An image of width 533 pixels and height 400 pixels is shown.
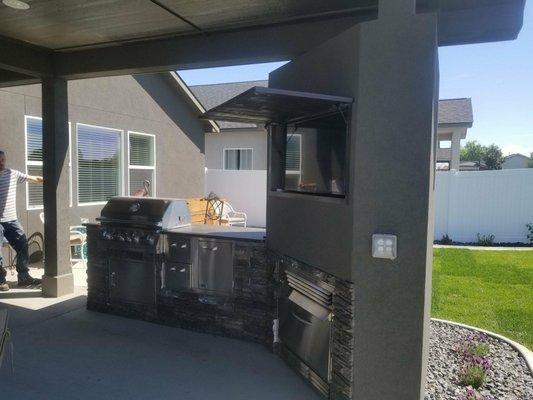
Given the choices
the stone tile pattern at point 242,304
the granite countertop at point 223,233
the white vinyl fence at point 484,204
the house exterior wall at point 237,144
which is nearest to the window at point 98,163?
the granite countertop at point 223,233

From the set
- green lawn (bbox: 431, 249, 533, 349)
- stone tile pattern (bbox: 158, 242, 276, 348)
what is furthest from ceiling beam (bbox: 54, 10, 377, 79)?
green lawn (bbox: 431, 249, 533, 349)

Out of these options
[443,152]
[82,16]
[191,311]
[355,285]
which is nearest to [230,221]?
[191,311]

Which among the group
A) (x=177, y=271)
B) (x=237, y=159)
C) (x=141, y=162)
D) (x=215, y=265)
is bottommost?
(x=177, y=271)

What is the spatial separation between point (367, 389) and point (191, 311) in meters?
2.24

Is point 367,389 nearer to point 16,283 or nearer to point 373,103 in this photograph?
point 373,103

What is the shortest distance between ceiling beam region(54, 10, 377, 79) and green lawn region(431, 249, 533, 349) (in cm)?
336

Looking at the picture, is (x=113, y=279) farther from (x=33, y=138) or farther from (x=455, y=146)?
(x=455, y=146)

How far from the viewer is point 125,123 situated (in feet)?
31.0

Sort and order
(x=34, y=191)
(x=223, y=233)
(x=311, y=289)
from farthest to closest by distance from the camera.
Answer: (x=34, y=191), (x=223, y=233), (x=311, y=289)

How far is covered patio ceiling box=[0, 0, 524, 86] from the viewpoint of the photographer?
3566 millimetres

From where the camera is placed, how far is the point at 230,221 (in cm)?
1084

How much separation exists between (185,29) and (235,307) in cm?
282

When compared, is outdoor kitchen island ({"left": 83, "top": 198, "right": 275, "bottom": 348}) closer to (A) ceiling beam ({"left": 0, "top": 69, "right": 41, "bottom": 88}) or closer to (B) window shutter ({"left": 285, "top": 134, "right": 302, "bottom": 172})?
(B) window shutter ({"left": 285, "top": 134, "right": 302, "bottom": 172})

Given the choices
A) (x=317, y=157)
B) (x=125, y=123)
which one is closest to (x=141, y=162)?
(x=125, y=123)
